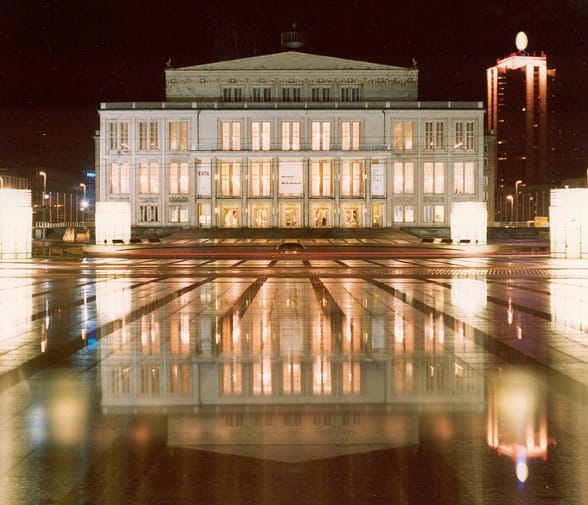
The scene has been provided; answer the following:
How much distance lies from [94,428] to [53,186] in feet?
555

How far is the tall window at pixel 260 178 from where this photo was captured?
92500mm

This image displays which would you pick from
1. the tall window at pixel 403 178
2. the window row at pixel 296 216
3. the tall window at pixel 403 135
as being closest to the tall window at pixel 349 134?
the tall window at pixel 403 135

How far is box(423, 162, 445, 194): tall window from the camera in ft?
304

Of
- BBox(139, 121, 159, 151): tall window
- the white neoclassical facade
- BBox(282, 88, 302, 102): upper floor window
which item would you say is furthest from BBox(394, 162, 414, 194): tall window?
BBox(139, 121, 159, 151): tall window

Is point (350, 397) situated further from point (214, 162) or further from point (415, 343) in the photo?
point (214, 162)

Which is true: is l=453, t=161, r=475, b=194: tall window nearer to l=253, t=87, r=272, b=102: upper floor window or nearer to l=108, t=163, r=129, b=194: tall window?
l=253, t=87, r=272, b=102: upper floor window

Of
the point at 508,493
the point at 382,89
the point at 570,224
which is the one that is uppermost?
the point at 382,89

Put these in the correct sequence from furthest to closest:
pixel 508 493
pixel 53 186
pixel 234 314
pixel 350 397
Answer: pixel 53 186, pixel 234 314, pixel 350 397, pixel 508 493

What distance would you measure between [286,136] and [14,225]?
53312mm

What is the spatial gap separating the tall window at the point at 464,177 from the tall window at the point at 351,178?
1204 cm

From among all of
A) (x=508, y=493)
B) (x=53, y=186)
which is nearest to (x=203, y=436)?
(x=508, y=493)

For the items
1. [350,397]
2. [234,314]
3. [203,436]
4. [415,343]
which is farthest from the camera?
[234,314]

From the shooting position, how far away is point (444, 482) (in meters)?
6.14

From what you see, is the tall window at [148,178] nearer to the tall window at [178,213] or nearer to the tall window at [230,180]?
the tall window at [178,213]
